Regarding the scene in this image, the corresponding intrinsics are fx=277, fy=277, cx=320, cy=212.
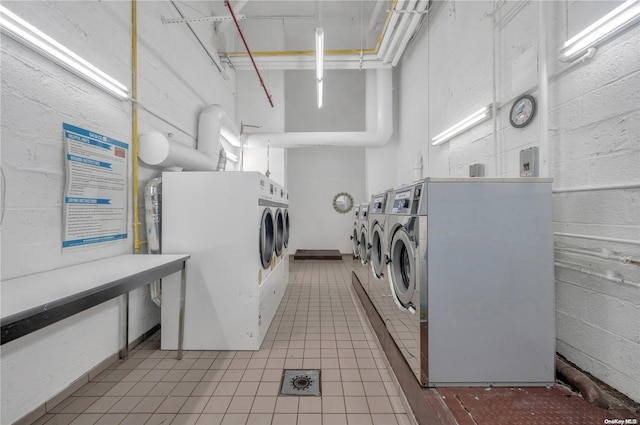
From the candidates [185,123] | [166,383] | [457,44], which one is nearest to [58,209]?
[166,383]

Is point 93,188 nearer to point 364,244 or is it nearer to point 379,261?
point 379,261

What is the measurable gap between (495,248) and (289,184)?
619 cm

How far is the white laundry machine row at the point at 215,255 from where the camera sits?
7.65 ft

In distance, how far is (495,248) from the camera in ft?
4.89

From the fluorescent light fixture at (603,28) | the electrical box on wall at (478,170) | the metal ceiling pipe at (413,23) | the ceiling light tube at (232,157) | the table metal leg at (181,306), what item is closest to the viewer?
the fluorescent light fixture at (603,28)

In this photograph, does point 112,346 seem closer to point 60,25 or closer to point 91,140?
point 91,140

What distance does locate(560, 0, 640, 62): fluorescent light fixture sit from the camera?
1.32 meters

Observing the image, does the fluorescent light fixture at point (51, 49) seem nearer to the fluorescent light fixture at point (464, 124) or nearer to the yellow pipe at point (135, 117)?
the yellow pipe at point (135, 117)

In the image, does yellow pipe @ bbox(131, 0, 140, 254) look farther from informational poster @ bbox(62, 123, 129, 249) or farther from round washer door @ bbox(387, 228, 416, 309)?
round washer door @ bbox(387, 228, 416, 309)

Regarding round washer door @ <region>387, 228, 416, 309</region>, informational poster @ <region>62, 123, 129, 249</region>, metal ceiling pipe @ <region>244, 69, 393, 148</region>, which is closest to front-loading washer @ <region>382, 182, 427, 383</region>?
round washer door @ <region>387, 228, 416, 309</region>

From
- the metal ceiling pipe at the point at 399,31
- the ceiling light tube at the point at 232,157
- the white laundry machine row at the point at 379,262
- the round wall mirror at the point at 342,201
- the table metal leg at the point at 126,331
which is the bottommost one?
the table metal leg at the point at 126,331

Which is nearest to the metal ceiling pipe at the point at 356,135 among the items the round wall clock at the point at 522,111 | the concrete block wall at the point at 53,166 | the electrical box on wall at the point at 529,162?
the concrete block wall at the point at 53,166

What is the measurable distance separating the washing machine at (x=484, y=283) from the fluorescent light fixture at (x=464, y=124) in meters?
1.45

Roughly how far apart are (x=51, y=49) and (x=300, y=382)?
8.48ft
